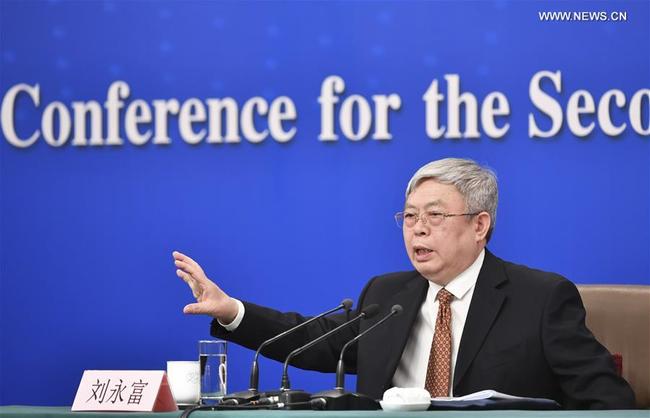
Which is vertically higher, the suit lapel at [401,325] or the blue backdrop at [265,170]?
the blue backdrop at [265,170]

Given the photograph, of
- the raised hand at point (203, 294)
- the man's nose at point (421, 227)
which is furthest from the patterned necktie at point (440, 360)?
the raised hand at point (203, 294)

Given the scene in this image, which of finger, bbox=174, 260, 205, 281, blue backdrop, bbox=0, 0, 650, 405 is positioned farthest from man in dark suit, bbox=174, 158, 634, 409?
blue backdrop, bbox=0, 0, 650, 405

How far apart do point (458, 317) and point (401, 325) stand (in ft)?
0.52

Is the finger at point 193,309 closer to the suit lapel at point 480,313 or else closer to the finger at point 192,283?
the finger at point 192,283

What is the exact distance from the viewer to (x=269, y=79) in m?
4.09


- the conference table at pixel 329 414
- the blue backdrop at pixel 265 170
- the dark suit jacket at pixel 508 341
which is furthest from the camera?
the blue backdrop at pixel 265 170

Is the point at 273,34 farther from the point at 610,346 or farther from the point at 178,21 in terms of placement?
the point at 610,346

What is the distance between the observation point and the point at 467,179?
3.01 m

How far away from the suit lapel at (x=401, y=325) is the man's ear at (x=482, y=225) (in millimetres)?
200

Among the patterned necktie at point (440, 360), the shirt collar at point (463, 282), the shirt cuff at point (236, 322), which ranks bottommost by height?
the patterned necktie at point (440, 360)

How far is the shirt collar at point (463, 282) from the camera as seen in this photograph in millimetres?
2965

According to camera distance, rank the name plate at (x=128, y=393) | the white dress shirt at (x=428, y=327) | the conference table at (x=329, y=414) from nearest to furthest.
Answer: the conference table at (x=329, y=414) → the name plate at (x=128, y=393) → the white dress shirt at (x=428, y=327)

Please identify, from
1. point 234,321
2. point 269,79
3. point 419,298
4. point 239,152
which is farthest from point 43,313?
point 419,298

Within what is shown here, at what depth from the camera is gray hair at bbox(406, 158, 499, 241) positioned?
2982mm
